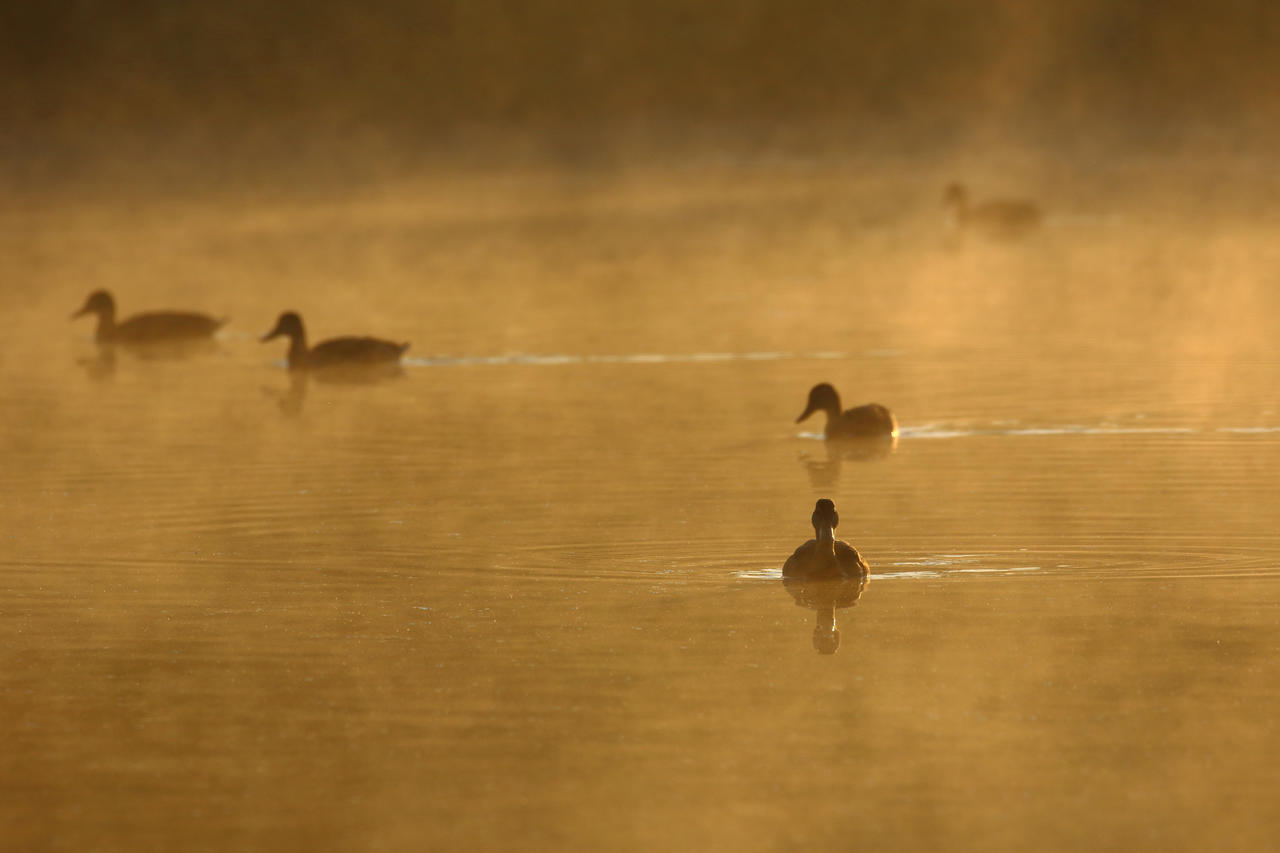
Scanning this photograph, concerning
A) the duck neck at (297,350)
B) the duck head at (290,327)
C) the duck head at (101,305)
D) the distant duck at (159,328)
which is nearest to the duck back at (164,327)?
the distant duck at (159,328)

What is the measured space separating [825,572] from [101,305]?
12.9 meters

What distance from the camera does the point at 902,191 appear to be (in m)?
41.6

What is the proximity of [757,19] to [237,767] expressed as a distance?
6088 centimetres

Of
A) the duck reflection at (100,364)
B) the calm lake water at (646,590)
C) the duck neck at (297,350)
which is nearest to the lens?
the calm lake water at (646,590)

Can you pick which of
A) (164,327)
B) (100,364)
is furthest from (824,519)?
(164,327)

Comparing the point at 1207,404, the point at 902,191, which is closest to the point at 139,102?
the point at 902,191

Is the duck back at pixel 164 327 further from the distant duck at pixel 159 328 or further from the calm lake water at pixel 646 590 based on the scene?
the calm lake water at pixel 646 590

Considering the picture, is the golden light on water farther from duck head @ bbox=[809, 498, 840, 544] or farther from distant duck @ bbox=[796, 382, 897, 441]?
duck head @ bbox=[809, 498, 840, 544]

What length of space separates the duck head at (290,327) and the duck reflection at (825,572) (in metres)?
9.67

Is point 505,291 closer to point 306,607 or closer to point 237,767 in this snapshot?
point 306,607

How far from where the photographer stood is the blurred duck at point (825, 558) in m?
9.20

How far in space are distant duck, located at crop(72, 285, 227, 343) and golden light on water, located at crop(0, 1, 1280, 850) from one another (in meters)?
0.24

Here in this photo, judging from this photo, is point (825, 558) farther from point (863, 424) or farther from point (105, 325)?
point (105, 325)

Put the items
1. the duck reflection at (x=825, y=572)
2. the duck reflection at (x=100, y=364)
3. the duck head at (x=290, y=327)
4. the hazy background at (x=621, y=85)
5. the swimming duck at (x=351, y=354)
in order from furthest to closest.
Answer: the hazy background at (x=621, y=85) < the duck head at (x=290, y=327) < the duck reflection at (x=100, y=364) < the swimming duck at (x=351, y=354) < the duck reflection at (x=825, y=572)
